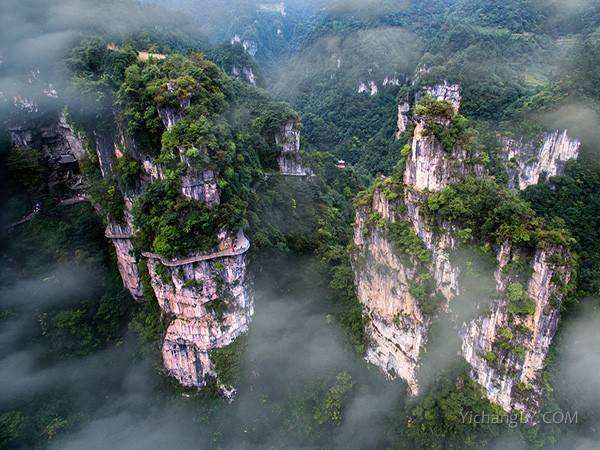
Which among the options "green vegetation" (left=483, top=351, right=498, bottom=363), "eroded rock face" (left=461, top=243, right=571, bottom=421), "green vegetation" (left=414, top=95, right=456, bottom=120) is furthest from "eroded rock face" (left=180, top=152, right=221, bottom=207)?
"green vegetation" (left=483, top=351, right=498, bottom=363)

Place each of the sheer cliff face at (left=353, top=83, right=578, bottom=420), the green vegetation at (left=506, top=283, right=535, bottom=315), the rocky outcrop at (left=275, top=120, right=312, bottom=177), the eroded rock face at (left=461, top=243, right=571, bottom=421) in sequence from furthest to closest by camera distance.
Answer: the rocky outcrop at (left=275, top=120, right=312, bottom=177) → the sheer cliff face at (left=353, top=83, right=578, bottom=420) → the green vegetation at (left=506, top=283, right=535, bottom=315) → the eroded rock face at (left=461, top=243, right=571, bottom=421)

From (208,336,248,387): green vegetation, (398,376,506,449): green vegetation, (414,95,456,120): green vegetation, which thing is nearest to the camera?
(414,95,456,120): green vegetation

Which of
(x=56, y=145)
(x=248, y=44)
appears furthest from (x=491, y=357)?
(x=248, y=44)

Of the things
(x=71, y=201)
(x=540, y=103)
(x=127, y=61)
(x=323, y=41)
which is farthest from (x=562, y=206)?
(x=323, y=41)

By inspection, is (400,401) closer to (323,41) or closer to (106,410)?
(106,410)

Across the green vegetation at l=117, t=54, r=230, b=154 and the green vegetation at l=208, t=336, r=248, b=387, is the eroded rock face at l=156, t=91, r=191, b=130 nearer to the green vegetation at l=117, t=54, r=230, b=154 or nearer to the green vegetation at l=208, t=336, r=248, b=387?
the green vegetation at l=117, t=54, r=230, b=154

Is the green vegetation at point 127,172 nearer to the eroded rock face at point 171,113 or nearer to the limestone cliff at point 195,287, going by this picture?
the limestone cliff at point 195,287

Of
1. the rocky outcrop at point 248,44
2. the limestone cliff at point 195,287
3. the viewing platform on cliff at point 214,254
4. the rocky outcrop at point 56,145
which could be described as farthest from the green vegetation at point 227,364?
the rocky outcrop at point 248,44
